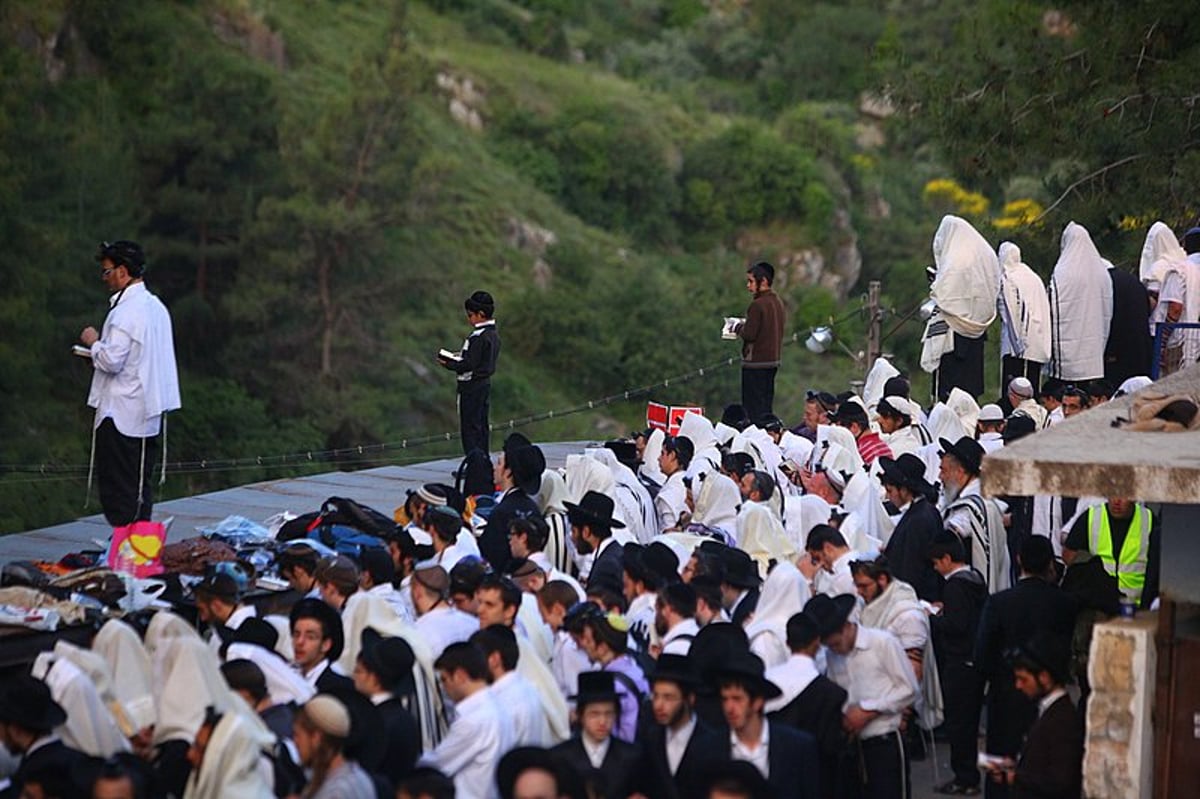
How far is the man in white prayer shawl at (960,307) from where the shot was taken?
1595cm

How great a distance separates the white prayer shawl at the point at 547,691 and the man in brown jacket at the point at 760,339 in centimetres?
750

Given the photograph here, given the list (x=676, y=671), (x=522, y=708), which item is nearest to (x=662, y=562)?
(x=676, y=671)

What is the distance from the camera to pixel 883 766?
321 inches

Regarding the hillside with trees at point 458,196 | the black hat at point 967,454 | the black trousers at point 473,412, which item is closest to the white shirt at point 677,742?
the black hat at point 967,454

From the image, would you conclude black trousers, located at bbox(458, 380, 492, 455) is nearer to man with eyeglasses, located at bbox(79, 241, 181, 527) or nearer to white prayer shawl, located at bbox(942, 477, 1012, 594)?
man with eyeglasses, located at bbox(79, 241, 181, 527)

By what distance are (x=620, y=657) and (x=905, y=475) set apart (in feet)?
11.5

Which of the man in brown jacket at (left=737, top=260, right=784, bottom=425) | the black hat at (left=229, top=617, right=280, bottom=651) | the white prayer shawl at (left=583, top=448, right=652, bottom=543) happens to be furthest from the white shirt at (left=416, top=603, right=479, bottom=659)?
the man in brown jacket at (left=737, top=260, right=784, bottom=425)

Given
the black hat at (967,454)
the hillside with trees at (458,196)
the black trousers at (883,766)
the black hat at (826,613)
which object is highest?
the hillside with trees at (458,196)

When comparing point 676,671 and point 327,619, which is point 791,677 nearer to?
point 676,671

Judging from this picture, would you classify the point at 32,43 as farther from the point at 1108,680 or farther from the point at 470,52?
the point at 1108,680

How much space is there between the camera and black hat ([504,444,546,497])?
36.0 ft

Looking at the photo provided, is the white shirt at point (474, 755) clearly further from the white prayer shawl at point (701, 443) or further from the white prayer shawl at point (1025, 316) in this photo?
the white prayer shawl at point (1025, 316)

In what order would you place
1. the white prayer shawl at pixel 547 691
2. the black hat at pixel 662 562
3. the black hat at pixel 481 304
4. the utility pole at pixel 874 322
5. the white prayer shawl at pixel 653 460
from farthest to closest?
the utility pole at pixel 874 322
the black hat at pixel 481 304
the white prayer shawl at pixel 653 460
the black hat at pixel 662 562
the white prayer shawl at pixel 547 691

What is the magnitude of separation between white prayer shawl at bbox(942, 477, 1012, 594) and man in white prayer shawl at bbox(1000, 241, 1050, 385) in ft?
18.5
